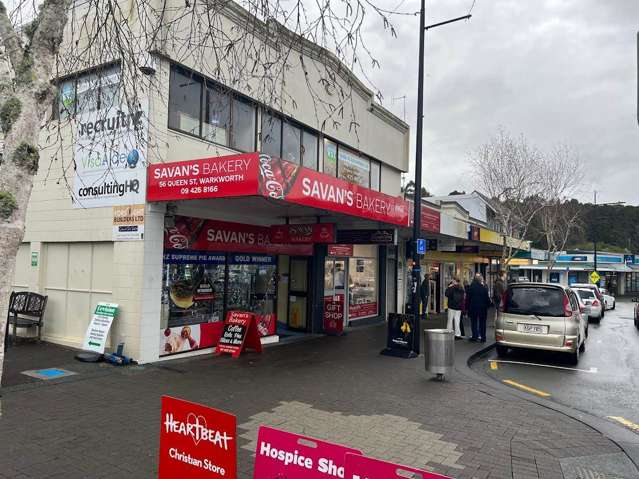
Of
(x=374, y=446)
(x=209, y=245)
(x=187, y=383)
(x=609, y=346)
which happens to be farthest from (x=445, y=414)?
(x=609, y=346)

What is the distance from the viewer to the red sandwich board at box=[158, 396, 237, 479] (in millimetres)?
2920

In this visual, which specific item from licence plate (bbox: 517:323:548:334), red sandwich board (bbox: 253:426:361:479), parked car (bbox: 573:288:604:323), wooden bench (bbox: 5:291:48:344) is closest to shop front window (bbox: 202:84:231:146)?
wooden bench (bbox: 5:291:48:344)

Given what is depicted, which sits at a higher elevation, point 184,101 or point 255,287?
point 184,101

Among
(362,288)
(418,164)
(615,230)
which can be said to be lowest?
(362,288)

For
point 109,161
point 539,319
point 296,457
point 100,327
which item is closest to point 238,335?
point 100,327

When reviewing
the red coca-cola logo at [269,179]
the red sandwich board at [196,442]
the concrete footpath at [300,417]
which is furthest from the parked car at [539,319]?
the red sandwich board at [196,442]

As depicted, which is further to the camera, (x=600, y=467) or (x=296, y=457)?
(x=600, y=467)

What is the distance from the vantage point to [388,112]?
1753 centimetres

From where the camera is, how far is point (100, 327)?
8734 mm

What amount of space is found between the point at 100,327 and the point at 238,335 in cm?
264

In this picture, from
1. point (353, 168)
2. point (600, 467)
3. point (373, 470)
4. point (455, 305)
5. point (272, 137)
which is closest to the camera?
point (373, 470)

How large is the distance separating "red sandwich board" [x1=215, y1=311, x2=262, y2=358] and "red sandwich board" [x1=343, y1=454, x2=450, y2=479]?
23.8 feet

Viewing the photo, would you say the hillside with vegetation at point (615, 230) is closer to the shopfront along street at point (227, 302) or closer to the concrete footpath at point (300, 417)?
the shopfront along street at point (227, 302)

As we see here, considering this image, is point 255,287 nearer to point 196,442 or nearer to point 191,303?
point 191,303
